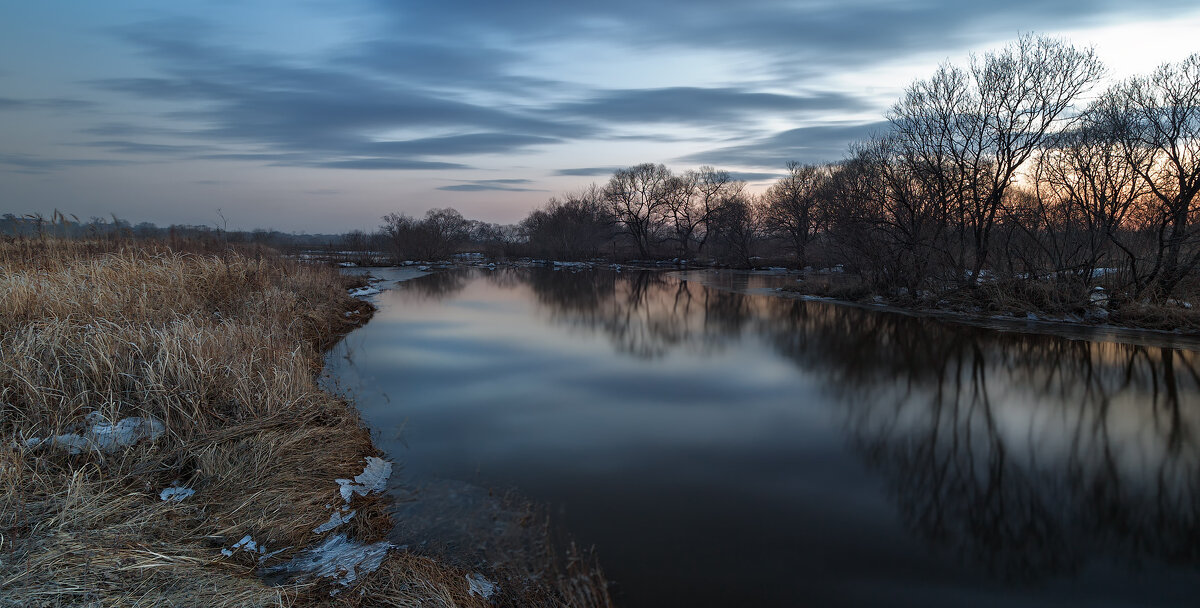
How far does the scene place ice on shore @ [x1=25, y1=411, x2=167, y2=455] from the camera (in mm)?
4340

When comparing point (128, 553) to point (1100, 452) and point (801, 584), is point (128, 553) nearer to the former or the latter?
point (801, 584)

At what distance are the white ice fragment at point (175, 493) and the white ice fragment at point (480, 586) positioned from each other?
7.44 feet

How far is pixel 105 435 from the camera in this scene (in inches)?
178

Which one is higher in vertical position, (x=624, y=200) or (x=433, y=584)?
(x=624, y=200)

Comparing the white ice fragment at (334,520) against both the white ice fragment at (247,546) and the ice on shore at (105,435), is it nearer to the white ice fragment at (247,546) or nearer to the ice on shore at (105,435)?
the white ice fragment at (247,546)

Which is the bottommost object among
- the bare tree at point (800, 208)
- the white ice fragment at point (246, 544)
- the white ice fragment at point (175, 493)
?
the white ice fragment at point (246, 544)

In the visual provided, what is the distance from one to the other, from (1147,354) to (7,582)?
52.6 ft

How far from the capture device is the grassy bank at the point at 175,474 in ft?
10.6

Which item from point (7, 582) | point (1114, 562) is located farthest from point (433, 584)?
point (1114, 562)

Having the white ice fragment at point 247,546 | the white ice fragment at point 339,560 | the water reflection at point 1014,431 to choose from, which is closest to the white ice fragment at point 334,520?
the white ice fragment at point 339,560

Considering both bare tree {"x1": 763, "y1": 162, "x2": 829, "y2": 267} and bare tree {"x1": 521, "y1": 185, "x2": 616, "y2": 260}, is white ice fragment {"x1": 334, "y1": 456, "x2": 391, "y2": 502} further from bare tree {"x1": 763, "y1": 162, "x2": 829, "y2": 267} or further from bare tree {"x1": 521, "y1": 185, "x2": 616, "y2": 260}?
bare tree {"x1": 521, "y1": 185, "x2": 616, "y2": 260}

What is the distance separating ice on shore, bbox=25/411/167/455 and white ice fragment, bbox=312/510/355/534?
1.67m

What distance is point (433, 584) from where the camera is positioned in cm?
342

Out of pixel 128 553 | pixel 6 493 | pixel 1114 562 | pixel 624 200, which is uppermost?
pixel 624 200
